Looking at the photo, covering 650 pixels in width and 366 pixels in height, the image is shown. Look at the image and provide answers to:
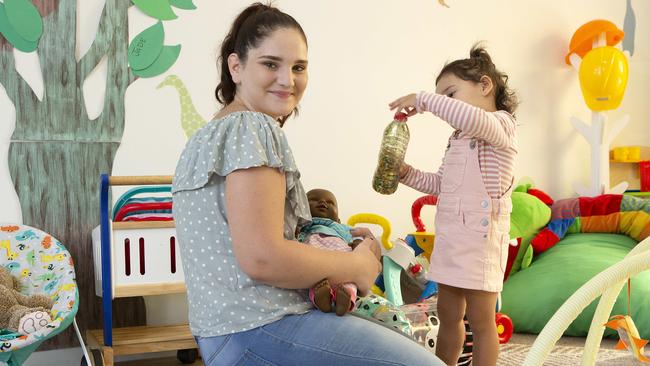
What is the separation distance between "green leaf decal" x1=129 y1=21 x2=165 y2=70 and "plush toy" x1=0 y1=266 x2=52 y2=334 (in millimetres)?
898

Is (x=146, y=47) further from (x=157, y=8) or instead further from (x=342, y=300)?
(x=342, y=300)

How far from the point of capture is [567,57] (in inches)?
142

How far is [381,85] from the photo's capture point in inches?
124

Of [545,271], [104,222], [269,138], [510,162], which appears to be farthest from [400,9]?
[269,138]

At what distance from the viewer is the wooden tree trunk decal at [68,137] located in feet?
7.89

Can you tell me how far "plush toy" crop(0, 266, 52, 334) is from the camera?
1942mm

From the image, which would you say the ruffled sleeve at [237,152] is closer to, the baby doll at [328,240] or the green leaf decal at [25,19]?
the baby doll at [328,240]

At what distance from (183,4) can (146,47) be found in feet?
0.77

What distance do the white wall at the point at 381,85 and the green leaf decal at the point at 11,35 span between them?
8.2 inches

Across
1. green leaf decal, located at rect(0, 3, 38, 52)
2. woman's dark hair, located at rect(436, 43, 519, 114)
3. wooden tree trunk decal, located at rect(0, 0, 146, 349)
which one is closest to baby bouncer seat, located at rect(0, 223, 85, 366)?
wooden tree trunk decal, located at rect(0, 0, 146, 349)

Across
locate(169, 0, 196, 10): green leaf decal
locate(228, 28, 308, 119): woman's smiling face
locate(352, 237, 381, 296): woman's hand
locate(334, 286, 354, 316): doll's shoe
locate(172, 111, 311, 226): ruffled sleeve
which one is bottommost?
locate(334, 286, 354, 316): doll's shoe

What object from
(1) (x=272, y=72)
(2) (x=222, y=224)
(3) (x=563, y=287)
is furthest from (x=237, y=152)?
(3) (x=563, y=287)

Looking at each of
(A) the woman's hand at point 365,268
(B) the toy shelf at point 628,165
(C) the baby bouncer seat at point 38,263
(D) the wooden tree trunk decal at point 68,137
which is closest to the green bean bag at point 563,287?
(B) the toy shelf at point 628,165

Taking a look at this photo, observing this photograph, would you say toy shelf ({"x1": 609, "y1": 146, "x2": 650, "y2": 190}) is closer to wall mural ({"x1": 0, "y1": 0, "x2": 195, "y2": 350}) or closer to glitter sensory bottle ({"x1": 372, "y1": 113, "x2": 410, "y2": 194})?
glitter sensory bottle ({"x1": 372, "y1": 113, "x2": 410, "y2": 194})
